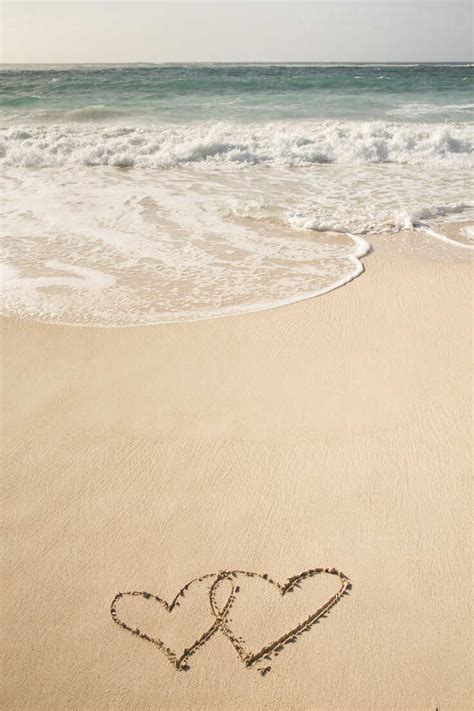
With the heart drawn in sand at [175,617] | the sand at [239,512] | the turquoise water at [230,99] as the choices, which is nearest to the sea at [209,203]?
the turquoise water at [230,99]

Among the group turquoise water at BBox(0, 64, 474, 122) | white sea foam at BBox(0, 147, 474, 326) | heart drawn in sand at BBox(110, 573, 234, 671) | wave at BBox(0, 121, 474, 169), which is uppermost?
turquoise water at BBox(0, 64, 474, 122)

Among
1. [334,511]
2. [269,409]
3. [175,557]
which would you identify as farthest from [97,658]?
[269,409]

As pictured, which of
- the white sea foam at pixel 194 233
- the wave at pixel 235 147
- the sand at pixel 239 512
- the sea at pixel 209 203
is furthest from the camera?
the wave at pixel 235 147

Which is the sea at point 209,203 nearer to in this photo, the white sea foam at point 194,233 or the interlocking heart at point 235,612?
the white sea foam at point 194,233

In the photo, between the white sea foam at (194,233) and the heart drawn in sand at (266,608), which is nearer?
the heart drawn in sand at (266,608)

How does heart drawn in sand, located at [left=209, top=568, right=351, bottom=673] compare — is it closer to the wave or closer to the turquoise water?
the wave

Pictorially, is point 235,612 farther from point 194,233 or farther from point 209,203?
point 209,203

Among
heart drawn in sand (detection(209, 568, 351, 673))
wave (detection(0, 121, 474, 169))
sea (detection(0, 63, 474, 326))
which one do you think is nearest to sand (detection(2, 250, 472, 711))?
heart drawn in sand (detection(209, 568, 351, 673))
